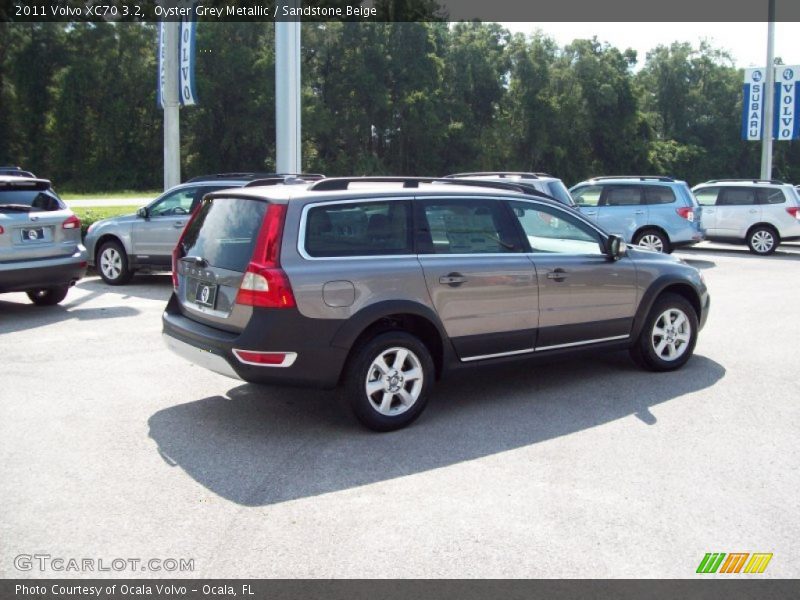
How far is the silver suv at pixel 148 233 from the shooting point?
508 inches

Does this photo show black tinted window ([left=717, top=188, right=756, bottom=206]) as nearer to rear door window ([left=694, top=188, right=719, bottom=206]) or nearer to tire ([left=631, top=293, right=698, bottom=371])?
rear door window ([left=694, top=188, right=719, bottom=206])

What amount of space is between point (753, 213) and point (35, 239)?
1574 centimetres

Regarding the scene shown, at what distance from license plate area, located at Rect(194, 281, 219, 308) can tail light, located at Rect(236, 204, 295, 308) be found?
34 centimetres

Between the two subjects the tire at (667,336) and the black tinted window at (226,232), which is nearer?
the black tinted window at (226,232)

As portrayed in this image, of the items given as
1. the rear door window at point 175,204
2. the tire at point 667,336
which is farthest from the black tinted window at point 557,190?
the tire at point 667,336

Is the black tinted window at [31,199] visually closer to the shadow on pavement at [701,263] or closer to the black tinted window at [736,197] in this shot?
the shadow on pavement at [701,263]

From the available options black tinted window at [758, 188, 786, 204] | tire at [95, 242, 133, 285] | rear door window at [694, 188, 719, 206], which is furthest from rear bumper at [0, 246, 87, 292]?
black tinted window at [758, 188, 786, 204]

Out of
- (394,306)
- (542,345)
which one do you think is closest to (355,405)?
(394,306)

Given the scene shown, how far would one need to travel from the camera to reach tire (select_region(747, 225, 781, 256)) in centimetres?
1977

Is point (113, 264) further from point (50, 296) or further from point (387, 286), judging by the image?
point (387, 286)

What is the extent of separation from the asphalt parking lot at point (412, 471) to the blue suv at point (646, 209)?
930 cm

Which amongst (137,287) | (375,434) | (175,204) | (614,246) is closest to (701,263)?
(175,204)

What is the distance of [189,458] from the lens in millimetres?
5430

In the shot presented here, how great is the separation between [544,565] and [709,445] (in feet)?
7.33
